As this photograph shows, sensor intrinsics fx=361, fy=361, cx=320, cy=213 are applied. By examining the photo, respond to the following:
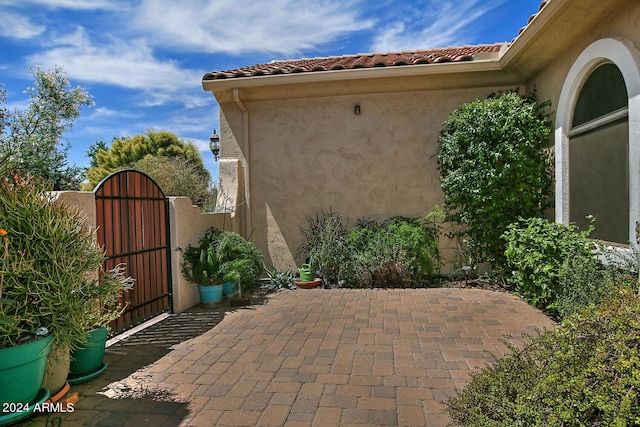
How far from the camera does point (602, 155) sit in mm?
5039

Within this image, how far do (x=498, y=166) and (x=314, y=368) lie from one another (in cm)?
470

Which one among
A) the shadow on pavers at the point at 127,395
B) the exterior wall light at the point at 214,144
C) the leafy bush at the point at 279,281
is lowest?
the shadow on pavers at the point at 127,395

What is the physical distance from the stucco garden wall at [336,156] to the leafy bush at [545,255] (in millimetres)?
2261

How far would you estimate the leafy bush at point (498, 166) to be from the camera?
6.12 metres

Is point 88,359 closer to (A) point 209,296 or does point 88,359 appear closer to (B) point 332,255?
(A) point 209,296

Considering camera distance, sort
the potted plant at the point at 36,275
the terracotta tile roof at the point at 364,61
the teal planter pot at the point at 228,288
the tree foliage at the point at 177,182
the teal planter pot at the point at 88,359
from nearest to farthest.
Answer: the potted plant at the point at 36,275 < the teal planter pot at the point at 88,359 < the teal planter pot at the point at 228,288 < the terracotta tile roof at the point at 364,61 < the tree foliage at the point at 177,182

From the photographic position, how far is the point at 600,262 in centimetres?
468

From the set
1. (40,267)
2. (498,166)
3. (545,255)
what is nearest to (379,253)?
(498,166)

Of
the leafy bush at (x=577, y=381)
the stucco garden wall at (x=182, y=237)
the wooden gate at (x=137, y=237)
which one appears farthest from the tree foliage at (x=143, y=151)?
the leafy bush at (x=577, y=381)

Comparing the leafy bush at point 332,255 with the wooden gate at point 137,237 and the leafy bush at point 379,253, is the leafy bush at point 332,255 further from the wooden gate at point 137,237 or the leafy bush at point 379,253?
the wooden gate at point 137,237

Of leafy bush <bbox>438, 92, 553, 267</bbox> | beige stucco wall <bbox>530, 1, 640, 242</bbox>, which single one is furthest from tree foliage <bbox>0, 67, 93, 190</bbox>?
beige stucco wall <bbox>530, 1, 640, 242</bbox>

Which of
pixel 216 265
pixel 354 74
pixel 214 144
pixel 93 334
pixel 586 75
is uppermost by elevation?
pixel 354 74

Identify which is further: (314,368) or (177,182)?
(177,182)

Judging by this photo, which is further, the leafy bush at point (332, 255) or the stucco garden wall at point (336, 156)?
the stucco garden wall at point (336, 156)
